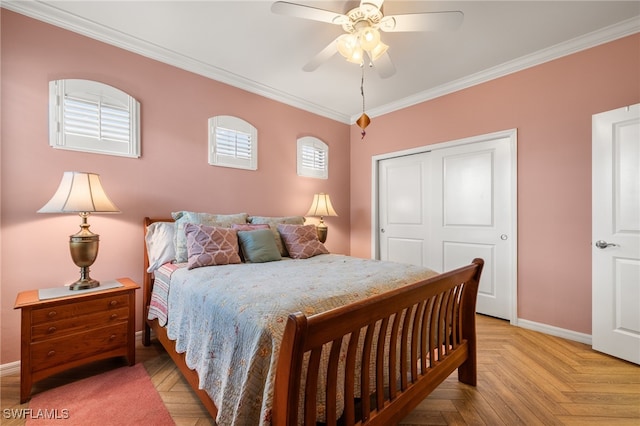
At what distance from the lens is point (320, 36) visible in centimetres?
238

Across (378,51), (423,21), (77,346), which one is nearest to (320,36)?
(378,51)

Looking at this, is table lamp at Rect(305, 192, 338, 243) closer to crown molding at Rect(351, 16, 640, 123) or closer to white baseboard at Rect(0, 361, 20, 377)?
crown molding at Rect(351, 16, 640, 123)

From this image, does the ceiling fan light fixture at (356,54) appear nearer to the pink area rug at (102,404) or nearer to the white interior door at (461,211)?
the white interior door at (461,211)

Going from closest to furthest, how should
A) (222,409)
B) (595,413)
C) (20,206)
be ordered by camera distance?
(222,409) → (595,413) → (20,206)

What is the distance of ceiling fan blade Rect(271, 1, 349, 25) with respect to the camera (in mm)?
1599

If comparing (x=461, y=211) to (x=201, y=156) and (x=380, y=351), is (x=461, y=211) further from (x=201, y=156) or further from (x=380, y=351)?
(x=201, y=156)

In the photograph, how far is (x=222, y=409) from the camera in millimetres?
1120

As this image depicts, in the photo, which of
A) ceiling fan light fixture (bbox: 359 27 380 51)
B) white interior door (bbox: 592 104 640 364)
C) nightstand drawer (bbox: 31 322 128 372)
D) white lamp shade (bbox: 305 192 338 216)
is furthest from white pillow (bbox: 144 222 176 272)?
white interior door (bbox: 592 104 640 364)

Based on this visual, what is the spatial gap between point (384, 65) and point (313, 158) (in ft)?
6.50

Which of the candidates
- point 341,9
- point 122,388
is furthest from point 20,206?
point 341,9

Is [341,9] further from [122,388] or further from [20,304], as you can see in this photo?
[122,388]

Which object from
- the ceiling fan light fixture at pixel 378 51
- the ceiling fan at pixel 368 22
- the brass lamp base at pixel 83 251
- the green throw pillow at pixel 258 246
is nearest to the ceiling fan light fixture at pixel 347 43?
the ceiling fan at pixel 368 22

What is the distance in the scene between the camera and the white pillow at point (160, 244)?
2324 millimetres

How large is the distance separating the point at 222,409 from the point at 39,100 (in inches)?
99.8
